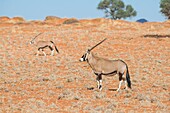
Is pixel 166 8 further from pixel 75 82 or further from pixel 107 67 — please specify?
pixel 107 67

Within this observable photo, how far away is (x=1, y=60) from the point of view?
85.9ft

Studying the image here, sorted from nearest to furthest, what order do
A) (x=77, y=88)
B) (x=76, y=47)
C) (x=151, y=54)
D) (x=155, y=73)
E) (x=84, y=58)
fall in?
(x=84, y=58) < (x=77, y=88) < (x=155, y=73) < (x=151, y=54) < (x=76, y=47)

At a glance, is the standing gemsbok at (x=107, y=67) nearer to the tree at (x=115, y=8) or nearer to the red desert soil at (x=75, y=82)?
the red desert soil at (x=75, y=82)

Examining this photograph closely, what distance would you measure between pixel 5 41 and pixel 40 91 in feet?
75.5

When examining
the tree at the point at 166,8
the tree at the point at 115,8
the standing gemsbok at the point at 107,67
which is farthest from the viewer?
the tree at the point at 115,8

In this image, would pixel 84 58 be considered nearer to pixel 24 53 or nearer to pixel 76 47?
pixel 24 53

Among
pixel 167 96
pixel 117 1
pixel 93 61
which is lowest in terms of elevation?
pixel 167 96

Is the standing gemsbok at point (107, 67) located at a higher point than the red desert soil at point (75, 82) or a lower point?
higher

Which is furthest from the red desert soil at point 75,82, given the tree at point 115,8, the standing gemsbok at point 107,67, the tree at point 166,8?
the tree at point 115,8

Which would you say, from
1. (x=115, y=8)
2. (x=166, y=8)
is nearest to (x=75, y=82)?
(x=166, y=8)

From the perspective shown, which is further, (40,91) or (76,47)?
(76,47)

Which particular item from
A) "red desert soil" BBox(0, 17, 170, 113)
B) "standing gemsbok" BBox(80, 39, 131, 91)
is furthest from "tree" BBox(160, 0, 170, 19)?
"standing gemsbok" BBox(80, 39, 131, 91)

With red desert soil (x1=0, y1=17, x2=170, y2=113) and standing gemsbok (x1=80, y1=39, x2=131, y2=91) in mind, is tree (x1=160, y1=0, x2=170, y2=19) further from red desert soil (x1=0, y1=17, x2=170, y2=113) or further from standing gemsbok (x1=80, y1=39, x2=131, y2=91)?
standing gemsbok (x1=80, y1=39, x2=131, y2=91)

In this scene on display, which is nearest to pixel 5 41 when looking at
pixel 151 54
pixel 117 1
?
pixel 151 54
